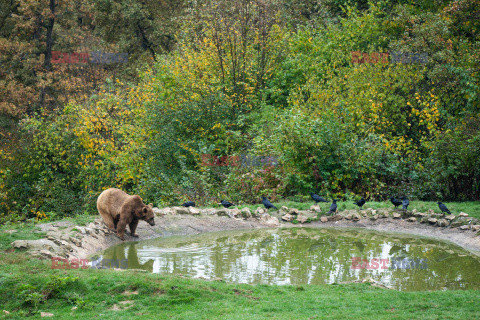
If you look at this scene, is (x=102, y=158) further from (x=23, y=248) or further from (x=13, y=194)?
(x=23, y=248)

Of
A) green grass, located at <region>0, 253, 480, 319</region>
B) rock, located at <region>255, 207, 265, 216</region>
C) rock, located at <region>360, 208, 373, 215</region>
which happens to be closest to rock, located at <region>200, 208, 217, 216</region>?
rock, located at <region>255, 207, 265, 216</region>

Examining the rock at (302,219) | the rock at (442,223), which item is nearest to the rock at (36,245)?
the rock at (302,219)

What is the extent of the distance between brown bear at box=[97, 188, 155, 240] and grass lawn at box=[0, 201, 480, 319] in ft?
12.8

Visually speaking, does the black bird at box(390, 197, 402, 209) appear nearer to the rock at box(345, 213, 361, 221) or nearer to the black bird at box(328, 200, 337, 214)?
the rock at box(345, 213, 361, 221)

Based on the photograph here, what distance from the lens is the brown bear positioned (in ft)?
43.7

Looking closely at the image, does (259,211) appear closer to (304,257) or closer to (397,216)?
(397,216)

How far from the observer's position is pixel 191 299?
8.34 meters

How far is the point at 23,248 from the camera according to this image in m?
10.7

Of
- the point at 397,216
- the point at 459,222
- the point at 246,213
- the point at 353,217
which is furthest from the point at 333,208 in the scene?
the point at 459,222

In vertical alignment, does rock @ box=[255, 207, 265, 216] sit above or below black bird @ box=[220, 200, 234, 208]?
below

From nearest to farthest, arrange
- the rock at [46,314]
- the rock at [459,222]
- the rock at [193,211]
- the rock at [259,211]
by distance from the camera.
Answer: the rock at [46,314] → the rock at [459,222] → the rock at [193,211] → the rock at [259,211]

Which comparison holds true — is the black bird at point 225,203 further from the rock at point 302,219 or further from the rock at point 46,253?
the rock at point 46,253

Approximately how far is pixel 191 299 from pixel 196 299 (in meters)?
0.09

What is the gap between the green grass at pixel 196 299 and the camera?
766cm
